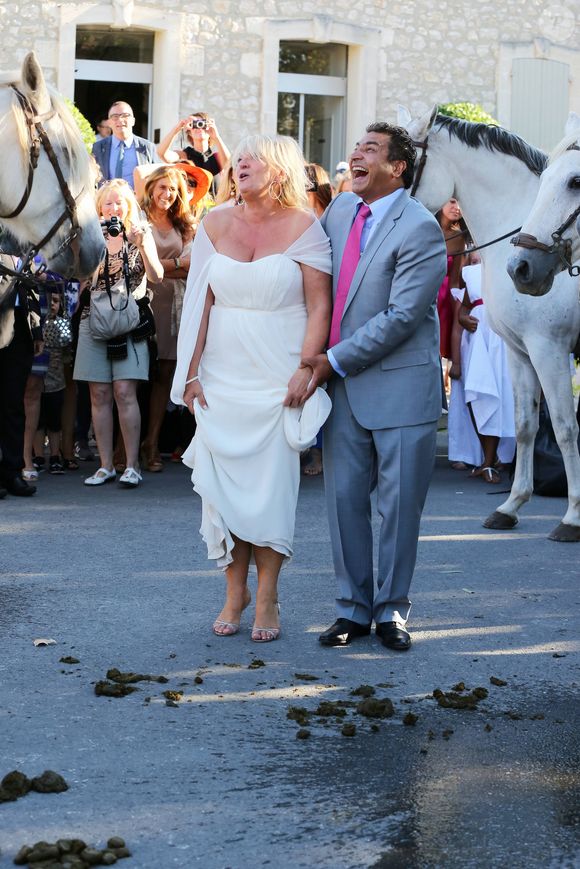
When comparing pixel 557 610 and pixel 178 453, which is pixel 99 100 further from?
pixel 557 610

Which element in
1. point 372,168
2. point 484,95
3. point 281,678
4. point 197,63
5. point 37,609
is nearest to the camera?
point 281,678

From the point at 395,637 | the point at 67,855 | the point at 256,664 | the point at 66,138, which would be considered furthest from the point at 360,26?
the point at 67,855

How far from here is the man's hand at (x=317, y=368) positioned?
5.41 metres

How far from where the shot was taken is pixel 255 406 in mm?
5465

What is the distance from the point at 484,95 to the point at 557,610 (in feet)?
59.0

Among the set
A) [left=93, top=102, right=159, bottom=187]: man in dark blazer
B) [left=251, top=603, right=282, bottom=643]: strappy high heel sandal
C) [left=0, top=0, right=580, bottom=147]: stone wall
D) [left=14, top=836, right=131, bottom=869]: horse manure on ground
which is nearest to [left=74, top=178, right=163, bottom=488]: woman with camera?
[left=93, top=102, right=159, bottom=187]: man in dark blazer

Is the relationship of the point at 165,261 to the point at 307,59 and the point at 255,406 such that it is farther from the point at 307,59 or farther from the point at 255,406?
the point at 307,59

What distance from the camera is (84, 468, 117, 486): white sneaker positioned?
9.70 m

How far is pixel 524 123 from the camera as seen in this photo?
2366 cm

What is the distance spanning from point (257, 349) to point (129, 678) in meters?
1.43

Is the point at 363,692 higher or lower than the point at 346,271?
lower

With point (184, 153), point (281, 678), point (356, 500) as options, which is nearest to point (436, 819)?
point (281, 678)

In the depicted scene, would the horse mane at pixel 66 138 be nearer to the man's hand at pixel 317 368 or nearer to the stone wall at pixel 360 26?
the man's hand at pixel 317 368

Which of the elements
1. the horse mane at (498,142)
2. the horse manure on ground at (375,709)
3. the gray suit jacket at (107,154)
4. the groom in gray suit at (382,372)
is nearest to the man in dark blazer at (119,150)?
the gray suit jacket at (107,154)
